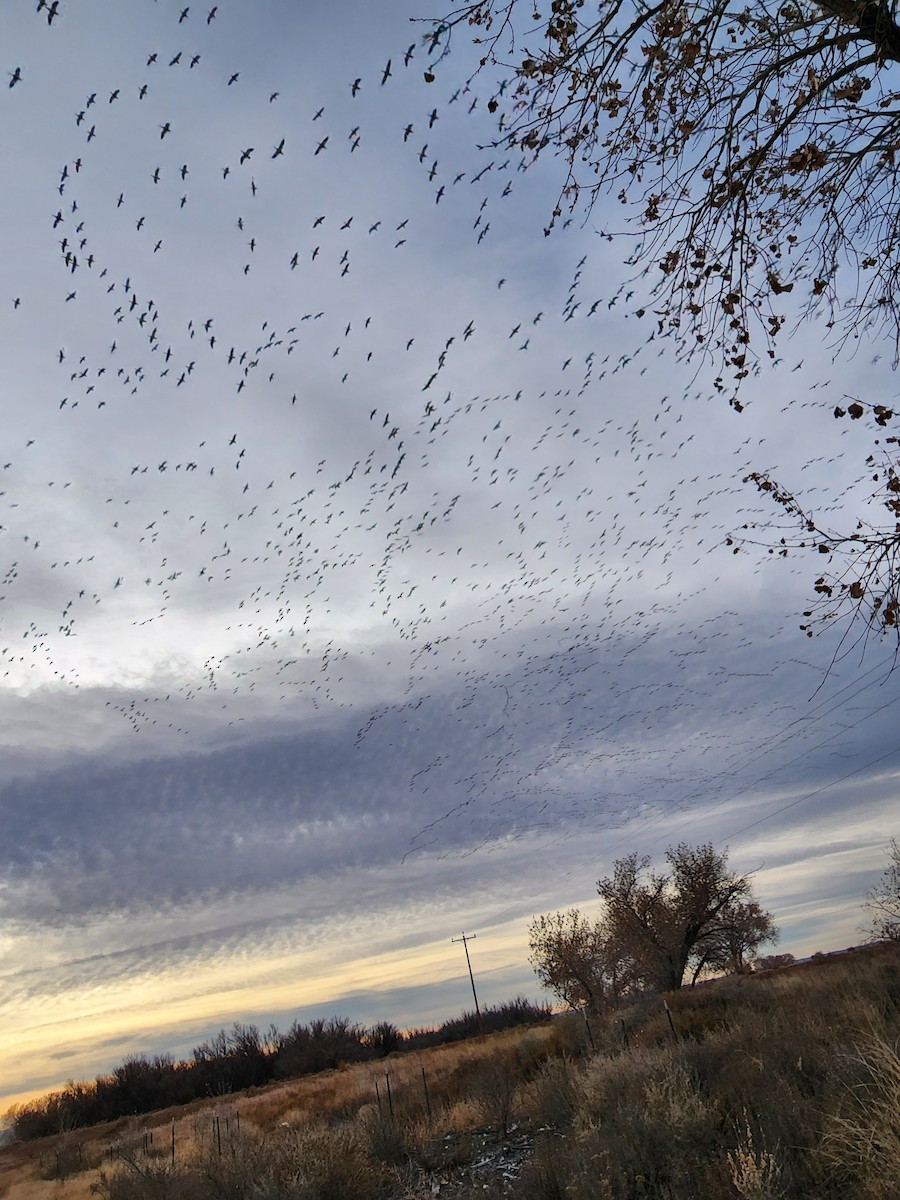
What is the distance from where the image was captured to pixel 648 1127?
10.6 m

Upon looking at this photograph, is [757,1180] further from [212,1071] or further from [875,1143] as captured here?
[212,1071]

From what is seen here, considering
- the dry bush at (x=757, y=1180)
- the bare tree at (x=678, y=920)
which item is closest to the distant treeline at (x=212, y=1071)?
the bare tree at (x=678, y=920)

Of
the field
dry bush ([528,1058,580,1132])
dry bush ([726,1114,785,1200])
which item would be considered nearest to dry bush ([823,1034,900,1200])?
the field

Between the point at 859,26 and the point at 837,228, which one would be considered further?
the point at 837,228

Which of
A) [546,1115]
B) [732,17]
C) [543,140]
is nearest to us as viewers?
[732,17]

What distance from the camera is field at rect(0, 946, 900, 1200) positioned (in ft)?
27.3

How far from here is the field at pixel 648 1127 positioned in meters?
8.34

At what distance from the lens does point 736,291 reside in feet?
21.8

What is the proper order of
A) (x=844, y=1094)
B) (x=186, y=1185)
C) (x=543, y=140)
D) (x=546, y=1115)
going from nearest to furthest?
(x=543, y=140), (x=844, y=1094), (x=186, y=1185), (x=546, y=1115)

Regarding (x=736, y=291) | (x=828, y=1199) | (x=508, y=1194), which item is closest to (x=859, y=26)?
(x=736, y=291)

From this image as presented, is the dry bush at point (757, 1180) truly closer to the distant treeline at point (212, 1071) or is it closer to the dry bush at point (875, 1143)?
the dry bush at point (875, 1143)

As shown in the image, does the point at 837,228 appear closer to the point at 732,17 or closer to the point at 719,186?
the point at 719,186

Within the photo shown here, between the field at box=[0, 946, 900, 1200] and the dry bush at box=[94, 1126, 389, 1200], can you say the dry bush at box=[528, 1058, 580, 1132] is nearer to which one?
the field at box=[0, 946, 900, 1200]

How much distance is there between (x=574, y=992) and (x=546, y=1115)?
1694 inches
